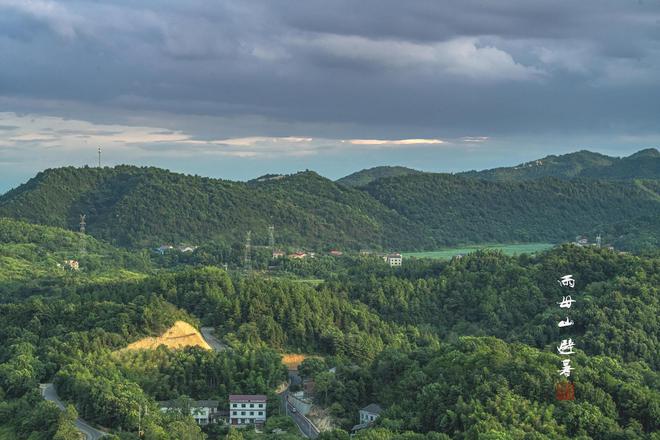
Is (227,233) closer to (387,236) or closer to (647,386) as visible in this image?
(387,236)

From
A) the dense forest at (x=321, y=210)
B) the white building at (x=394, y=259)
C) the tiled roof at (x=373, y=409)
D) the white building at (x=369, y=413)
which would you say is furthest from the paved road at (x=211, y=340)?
the dense forest at (x=321, y=210)

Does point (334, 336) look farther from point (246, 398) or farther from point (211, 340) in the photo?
point (246, 398)

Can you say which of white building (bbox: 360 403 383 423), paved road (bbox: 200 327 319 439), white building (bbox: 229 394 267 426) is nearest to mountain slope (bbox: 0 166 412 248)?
paved road (bbox: 200 327 319 439)

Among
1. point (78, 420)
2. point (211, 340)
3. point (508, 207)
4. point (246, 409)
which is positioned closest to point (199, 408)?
point (246, 409)

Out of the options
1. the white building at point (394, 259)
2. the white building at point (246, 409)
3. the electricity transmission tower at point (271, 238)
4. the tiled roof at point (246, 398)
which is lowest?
the white building at point (246, 409)

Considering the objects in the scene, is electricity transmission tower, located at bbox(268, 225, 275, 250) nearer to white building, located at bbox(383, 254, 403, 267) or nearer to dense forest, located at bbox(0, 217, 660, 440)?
white building, located at bbox(383, 254, 403, 267)

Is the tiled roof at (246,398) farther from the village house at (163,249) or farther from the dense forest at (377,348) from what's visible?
the village house at (163,249)
